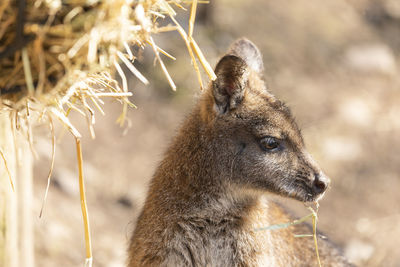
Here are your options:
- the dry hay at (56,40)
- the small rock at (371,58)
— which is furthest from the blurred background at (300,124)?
the dry hay at (56,40)

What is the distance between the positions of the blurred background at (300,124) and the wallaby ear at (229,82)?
9.18ft

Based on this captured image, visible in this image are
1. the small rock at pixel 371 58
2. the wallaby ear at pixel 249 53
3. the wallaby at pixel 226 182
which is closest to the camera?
the wallaby at pixel 226 182

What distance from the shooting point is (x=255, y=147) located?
4.31 meters

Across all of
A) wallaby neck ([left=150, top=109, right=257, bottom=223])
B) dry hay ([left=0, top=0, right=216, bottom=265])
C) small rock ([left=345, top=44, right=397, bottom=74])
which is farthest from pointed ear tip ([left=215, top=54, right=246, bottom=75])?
small rock ([left=345, top=44, right=397, bottom=74])

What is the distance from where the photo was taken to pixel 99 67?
9.29 feet

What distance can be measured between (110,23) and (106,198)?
5959 millimetres

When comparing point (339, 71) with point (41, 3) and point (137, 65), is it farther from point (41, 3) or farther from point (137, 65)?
point (41, 3)

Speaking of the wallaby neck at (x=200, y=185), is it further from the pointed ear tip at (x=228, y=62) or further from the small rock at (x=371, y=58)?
the small rock at (x=371, y=58)

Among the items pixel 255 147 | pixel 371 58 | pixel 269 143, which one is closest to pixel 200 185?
pixel 255 147

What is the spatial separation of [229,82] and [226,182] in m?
0.73

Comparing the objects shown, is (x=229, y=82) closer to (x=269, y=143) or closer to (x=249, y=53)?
(x=269, y=143)

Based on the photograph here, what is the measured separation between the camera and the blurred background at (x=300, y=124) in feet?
26.1

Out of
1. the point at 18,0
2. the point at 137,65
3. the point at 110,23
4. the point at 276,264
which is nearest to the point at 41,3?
the point at 18,0

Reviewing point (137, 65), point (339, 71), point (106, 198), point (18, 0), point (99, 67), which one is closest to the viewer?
point (18, 0)
